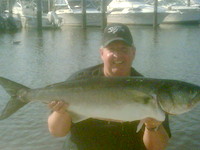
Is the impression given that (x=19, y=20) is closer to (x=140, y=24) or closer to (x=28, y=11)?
(x=28, y=11)

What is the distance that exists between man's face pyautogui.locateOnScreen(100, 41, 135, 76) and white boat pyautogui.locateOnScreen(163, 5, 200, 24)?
4938cm

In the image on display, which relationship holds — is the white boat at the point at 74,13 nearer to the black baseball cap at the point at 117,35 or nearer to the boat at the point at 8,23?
the boat at the point at 8,23

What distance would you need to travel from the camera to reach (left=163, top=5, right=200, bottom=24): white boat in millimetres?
52097

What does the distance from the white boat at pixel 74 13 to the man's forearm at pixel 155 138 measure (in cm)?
4604

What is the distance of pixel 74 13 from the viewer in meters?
50.1

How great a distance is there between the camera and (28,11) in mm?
48750

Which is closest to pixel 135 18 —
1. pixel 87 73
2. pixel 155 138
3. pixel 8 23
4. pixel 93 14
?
pixel 93 14

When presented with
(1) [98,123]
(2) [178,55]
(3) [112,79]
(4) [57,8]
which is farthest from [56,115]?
(4) [57,8]

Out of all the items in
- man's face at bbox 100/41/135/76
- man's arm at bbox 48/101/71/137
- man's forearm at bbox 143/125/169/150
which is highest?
man's face at bbox 100/41/135/76

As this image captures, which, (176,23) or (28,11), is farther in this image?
(176,23)

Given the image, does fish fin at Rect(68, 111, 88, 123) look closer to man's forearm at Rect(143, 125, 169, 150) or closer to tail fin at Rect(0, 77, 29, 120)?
tail fin at Rect(0, 77, 29, 120)

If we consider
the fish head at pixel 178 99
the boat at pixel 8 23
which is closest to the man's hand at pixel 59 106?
the fish head at pixel 178 99

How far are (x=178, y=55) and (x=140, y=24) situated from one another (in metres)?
26.1

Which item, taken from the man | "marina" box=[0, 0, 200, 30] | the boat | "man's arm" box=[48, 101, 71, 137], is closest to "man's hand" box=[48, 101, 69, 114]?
"man's arm" box=[48, 101, 71, 137]
